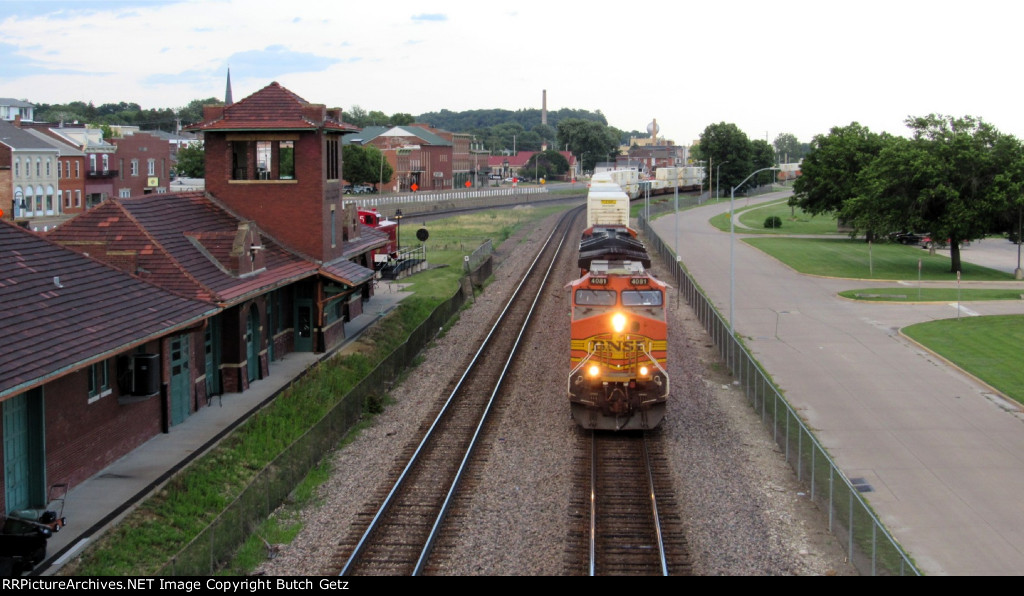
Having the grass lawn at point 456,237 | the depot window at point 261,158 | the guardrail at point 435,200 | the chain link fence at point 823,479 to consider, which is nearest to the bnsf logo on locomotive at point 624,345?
the chain link fence at point 823,479

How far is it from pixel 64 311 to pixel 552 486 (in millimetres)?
10902

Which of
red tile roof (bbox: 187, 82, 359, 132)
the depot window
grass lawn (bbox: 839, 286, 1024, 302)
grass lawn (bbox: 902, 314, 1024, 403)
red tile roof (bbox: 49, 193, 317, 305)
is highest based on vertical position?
red tile roof (bbox: 187, 82, 359, 132)

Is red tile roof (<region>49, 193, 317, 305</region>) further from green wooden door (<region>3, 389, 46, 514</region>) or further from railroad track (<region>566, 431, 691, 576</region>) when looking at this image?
railroad track (<region>566, 431, 691, 576</region>)

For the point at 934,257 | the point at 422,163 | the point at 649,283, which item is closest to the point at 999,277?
the point at 934,257

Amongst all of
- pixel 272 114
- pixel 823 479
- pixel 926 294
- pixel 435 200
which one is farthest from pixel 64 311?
pixel 435 200

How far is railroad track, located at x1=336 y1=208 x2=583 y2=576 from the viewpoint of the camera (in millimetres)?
16212

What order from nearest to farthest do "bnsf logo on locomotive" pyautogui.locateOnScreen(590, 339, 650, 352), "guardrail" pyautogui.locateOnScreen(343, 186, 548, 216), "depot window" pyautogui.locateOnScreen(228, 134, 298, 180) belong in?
"bnsf logo on locomotive" pyautogui.locateOnScreen(590, 339, 650, 352), "depot window" pyautogui.locateOnScreen(228, 134, 298, 180), "guardrail" pyautogui.locateOnScreen(343, 186, 548, 216)

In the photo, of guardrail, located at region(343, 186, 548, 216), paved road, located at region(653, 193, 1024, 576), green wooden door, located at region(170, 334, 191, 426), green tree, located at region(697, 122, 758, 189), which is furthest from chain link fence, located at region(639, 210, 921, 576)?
green tree, located at region(697, 122, 758, 189)

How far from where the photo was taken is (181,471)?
2044 centimetres

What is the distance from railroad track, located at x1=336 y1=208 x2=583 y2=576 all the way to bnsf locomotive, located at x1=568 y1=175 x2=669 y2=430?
10.1 ft

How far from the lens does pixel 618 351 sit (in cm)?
2286

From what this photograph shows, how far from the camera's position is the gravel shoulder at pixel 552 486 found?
16297 millimetres
